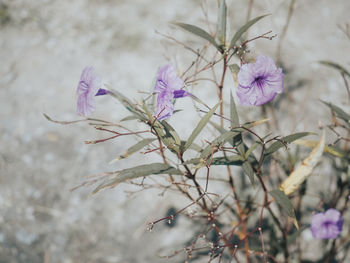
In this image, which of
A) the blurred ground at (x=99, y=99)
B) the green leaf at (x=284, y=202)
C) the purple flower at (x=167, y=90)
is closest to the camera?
the purple flower at (x=167, y=90)

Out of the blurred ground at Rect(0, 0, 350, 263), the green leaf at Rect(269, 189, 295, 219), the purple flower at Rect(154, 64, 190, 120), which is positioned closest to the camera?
the purple flower at Rect(154, 64, 190, 120)

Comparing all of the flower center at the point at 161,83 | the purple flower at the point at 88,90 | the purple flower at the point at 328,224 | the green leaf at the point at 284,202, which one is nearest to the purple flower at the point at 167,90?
the flower center at the point at 161,83

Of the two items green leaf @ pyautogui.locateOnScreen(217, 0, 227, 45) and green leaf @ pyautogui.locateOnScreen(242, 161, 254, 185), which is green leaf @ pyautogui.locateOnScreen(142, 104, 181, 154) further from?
green leaf @ pyautogui.locateOnScreen(217, 0, 227, 45)

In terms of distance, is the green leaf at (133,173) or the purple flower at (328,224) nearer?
the green leaf at (133,173)

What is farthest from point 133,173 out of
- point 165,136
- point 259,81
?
point 259,81

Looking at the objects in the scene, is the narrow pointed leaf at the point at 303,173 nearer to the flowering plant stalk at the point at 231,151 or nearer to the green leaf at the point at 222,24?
the flowering plant stalk at the point at 231,151

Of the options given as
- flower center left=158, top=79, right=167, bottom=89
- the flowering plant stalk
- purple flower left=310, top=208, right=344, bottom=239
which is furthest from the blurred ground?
flower center left=158, top=79, right=167, bottom=89
